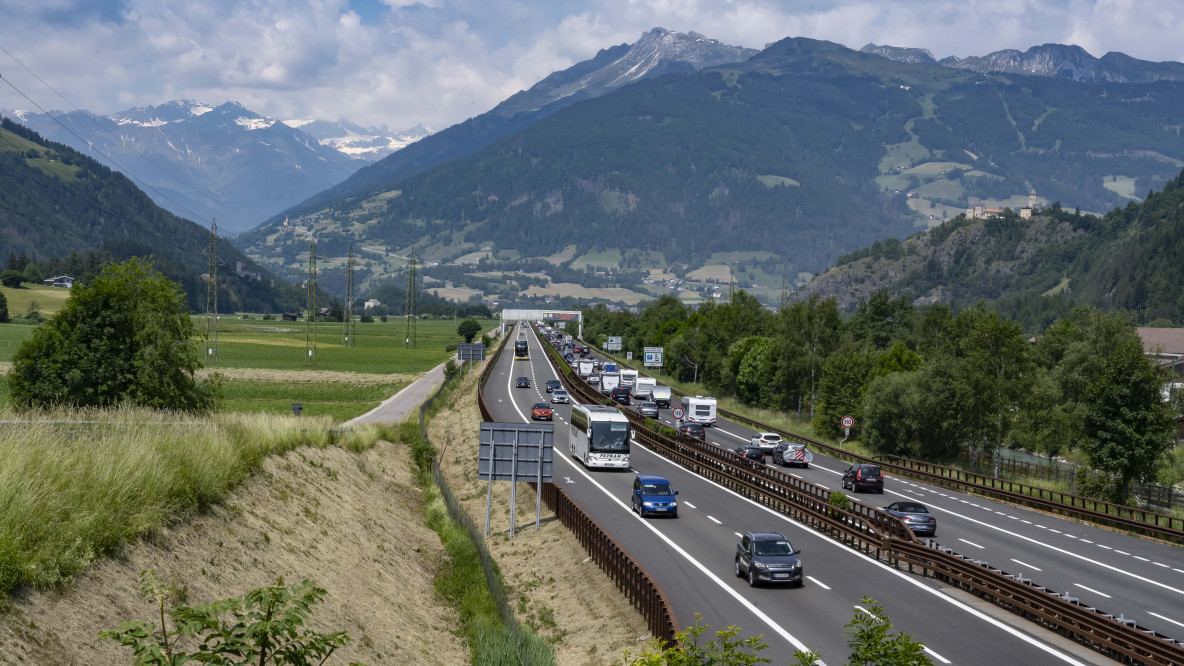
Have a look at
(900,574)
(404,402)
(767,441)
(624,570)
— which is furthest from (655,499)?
(404,402)

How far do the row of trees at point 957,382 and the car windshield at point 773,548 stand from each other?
95.4 feet

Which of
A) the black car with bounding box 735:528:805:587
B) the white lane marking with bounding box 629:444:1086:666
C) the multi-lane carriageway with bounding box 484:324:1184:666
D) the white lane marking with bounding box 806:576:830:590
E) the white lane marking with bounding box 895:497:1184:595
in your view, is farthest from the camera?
the white lane marking with bounding box 895:497:1184:595

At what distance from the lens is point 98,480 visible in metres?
18.0

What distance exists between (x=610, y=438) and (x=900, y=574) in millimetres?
26297

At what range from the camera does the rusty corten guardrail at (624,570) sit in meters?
22.0

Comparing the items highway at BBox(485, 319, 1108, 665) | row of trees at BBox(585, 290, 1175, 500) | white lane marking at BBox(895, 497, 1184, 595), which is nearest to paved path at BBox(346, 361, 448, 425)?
highway at BBox(485, 319, 1108, 665)

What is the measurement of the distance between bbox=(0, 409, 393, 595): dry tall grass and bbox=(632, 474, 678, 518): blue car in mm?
15761

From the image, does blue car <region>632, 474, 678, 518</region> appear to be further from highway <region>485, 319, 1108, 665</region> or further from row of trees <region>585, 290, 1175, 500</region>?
row of trees <region>585, 290, 1175, 500</region>

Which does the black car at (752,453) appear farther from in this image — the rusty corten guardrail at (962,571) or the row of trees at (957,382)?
the row of trees at (957,382)

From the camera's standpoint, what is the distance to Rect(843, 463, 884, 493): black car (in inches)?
1946

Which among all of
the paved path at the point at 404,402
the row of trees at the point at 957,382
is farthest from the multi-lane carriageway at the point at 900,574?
the paved path at the point at 404,402

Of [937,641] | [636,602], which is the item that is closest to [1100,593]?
[937,641]

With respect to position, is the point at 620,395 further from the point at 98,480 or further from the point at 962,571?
the point at 98,480

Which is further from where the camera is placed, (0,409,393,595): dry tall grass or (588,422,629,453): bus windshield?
(588,422,629,453): bus windshield
